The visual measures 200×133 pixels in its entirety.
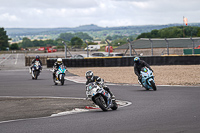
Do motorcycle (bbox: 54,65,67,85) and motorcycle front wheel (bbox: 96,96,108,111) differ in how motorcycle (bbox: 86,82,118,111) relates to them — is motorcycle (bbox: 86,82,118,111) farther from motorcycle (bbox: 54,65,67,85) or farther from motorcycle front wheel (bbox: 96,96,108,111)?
motorcycle (bbox: 54,65,67,85)

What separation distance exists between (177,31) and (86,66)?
9444cm

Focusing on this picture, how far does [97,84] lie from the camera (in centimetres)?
1178

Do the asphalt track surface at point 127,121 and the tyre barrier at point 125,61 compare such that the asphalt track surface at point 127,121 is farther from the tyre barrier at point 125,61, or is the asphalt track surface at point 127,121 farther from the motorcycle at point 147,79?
the tyre barrier at point 125,61

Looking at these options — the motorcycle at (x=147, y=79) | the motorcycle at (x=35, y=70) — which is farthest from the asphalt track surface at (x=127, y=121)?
the motorcycle at (x=35, y=70)

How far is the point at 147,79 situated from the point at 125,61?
835 inches

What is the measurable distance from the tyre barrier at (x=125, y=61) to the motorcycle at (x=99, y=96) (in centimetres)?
2606

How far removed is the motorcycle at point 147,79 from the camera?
17.7 meters

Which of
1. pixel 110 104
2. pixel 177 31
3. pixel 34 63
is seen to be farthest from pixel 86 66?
pixel 177 31

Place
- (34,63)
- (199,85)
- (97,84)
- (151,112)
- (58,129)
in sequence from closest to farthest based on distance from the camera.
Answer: (58,129) → (151,112) → (97,84) → (199,85) → (34,63)

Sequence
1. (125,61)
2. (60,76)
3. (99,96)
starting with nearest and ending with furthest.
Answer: (99,96) < (60,76) < (125,61)

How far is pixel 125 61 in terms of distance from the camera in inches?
1533

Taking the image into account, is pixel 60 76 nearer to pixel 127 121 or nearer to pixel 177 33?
pixel 127 121

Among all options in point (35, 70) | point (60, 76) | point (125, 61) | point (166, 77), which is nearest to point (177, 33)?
point (125, 61)

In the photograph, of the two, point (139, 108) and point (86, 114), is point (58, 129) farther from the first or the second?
point (139, 108)
